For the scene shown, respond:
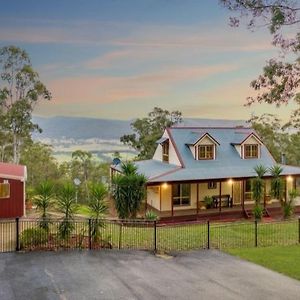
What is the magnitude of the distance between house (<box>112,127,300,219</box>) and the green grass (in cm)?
1083

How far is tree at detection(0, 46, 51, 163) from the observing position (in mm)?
36250

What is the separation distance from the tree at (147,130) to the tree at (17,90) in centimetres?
1063

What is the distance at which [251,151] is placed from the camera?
3086 cm

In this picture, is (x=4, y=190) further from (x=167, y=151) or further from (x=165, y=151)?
(x=165, y=151)

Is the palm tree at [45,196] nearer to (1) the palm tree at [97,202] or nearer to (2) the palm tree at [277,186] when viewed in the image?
(1) the palm tree at [97,202]

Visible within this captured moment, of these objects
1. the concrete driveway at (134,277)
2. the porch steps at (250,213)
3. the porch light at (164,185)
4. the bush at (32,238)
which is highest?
the porch light at (164,185)

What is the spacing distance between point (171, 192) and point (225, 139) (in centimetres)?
767

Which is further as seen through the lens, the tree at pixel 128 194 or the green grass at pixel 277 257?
the tree at pixel 128 194

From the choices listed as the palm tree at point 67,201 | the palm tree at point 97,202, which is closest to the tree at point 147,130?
the palm tree at point 97,202

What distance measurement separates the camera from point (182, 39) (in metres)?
34.2

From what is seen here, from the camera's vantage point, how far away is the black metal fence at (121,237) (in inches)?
556

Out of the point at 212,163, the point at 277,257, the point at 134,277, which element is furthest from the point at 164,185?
the point at 134,277

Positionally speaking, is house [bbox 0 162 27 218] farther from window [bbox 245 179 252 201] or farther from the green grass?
window [bbox 245 179 252 201]

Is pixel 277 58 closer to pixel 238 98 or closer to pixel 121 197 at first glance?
pixel 121 197
